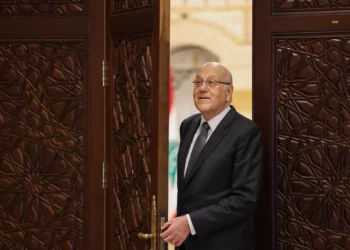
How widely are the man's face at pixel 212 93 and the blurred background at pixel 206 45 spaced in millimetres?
2501

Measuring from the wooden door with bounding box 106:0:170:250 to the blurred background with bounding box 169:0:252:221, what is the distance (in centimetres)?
208

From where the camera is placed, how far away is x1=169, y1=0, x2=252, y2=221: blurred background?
516 cm

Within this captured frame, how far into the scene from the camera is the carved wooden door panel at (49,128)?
10.1 ft

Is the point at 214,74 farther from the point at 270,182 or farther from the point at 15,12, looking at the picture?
the point at 15,12

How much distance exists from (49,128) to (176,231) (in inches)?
43.6

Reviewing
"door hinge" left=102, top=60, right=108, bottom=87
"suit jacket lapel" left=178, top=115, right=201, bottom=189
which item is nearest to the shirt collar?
"suit jacket lapel" left=178, top=115, right=201, bottom=189

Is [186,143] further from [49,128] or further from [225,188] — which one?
[49,128]

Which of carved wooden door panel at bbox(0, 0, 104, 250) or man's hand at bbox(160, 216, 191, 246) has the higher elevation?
carved wooden door panel at bbox(0, 0, 104, 250)

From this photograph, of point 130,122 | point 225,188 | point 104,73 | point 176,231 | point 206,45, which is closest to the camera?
point 176,231

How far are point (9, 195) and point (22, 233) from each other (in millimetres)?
222

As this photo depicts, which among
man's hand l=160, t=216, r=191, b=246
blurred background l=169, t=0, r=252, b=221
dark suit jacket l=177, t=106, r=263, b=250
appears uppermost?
blurred background l=169, t=0, r=252, b=221

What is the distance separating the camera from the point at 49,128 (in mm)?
3096

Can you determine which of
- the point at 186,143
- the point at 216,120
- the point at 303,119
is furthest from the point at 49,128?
the point at 303,119

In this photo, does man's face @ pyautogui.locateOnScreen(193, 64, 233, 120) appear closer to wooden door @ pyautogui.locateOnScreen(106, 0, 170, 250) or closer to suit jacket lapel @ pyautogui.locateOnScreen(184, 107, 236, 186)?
suit jacket lapel @ pyautogui.locateOnScreen(184, 107, 236, 186)
